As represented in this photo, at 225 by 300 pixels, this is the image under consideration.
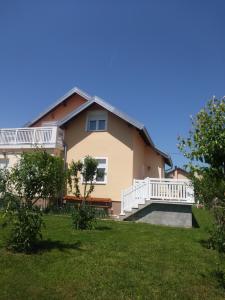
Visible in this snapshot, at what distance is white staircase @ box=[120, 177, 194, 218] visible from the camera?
1484cm

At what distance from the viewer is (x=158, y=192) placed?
50.3ft

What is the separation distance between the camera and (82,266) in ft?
23.1

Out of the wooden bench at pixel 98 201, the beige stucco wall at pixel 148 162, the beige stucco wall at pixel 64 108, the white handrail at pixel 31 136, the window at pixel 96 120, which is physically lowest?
the wooden bench at pixel 98 201

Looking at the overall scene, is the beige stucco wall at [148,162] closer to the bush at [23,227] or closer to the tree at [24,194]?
the tree at [24,194]

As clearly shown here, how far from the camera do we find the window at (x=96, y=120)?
20141 mm

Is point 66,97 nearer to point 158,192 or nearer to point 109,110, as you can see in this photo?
point 109,110

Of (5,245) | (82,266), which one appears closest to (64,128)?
(5,245)

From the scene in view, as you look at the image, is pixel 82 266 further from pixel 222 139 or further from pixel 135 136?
pixel 135 136

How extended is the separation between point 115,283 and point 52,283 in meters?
1.25

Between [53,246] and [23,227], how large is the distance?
117cm

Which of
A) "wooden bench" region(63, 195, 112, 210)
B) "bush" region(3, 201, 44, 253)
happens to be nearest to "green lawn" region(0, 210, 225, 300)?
"bush" region(3, 201, 44, 253)

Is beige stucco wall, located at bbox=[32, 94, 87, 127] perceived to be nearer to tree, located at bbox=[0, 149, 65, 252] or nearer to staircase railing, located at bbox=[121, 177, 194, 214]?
staircase railing, located at bbox=[121, 177, 194, 214]

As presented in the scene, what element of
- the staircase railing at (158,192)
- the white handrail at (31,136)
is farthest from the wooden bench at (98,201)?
the white handrail at (31,136)

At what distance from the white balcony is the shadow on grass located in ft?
36.3
